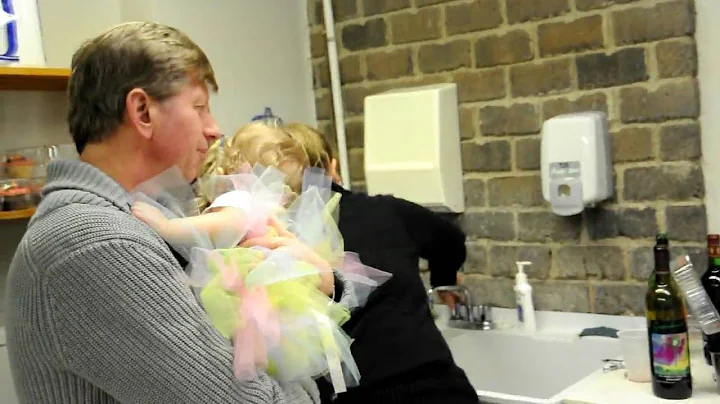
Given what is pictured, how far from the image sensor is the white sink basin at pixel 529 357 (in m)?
2.22

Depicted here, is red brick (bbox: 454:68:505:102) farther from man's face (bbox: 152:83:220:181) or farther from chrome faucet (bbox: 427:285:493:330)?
man's face (bbox: 152:83:220:181)

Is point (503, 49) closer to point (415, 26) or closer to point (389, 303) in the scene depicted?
point (415, 26)

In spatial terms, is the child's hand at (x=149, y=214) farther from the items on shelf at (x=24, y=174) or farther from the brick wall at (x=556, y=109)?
the brick wall at (x=556, y=109)

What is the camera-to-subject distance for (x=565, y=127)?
217cm

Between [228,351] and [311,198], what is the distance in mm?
376

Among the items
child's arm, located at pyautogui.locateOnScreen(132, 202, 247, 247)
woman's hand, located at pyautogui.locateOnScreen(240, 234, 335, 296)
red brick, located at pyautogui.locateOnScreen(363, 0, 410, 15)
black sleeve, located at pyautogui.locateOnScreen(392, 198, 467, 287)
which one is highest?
red brick, located at pyautogui.locateOnScreen(363, 0, 410, 15)

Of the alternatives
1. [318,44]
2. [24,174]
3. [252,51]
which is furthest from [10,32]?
[318,44]

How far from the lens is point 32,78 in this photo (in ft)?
6.86

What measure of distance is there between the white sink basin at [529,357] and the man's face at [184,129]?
1331mm

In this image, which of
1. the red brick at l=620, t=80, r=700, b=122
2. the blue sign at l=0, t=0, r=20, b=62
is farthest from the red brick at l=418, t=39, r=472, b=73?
the blue sign at l=0, t=0, r=20, b=62

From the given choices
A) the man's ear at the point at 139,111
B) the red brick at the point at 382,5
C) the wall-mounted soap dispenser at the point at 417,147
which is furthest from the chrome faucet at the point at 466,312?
the man's ear at the point at 139,111

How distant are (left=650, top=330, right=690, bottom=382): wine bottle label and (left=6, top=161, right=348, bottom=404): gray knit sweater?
1003 millimetres

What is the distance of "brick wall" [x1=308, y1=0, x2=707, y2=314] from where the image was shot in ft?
6.87

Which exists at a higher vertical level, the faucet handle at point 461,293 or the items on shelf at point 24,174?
the items on shelf at point 24,174
